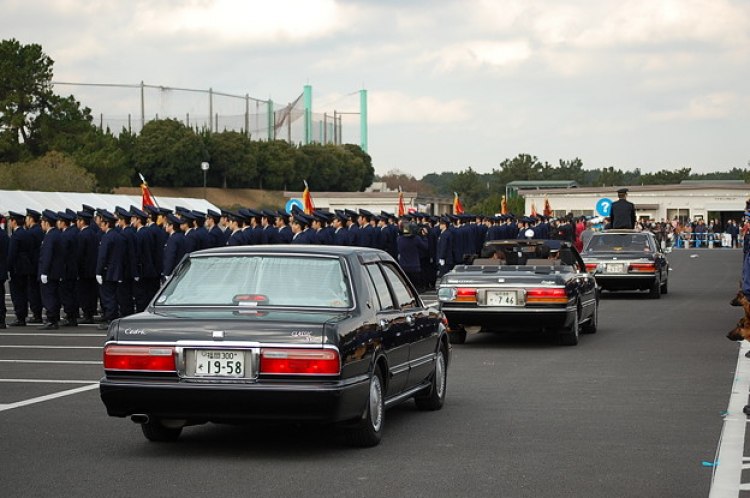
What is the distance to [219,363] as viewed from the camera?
7.86m

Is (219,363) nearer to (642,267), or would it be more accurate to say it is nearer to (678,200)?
(642,267)

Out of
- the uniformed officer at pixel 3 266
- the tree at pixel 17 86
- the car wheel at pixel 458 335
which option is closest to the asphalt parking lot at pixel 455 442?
the car wheel at pixel 458 335

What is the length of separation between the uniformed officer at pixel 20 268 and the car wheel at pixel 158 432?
1282cm

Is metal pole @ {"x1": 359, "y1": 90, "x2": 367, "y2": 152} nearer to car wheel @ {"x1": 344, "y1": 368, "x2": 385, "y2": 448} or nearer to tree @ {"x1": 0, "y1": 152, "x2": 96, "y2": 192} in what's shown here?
tree @ {"x1": 0, "y1": 152, "x2": 96, "y2": 192}

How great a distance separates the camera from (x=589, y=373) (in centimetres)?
1305

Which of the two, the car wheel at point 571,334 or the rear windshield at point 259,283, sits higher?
the rear windshield at point 259,283

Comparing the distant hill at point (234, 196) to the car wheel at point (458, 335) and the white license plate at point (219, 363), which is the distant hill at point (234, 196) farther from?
the white license plate at point (219, 363)

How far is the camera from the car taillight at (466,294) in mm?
15750

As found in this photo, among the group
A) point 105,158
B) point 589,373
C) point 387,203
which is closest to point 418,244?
point 589,373

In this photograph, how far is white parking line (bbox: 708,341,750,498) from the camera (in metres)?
7.18

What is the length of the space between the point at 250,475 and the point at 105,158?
209ft

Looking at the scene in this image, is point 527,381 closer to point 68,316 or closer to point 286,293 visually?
point 286,293

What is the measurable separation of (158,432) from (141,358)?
0.86 meters

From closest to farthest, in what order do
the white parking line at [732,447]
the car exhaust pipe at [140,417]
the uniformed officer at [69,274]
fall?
the white parking line at [732,447], the car exhaust pipe at [140,417], the uniformed officer at [69,274]
